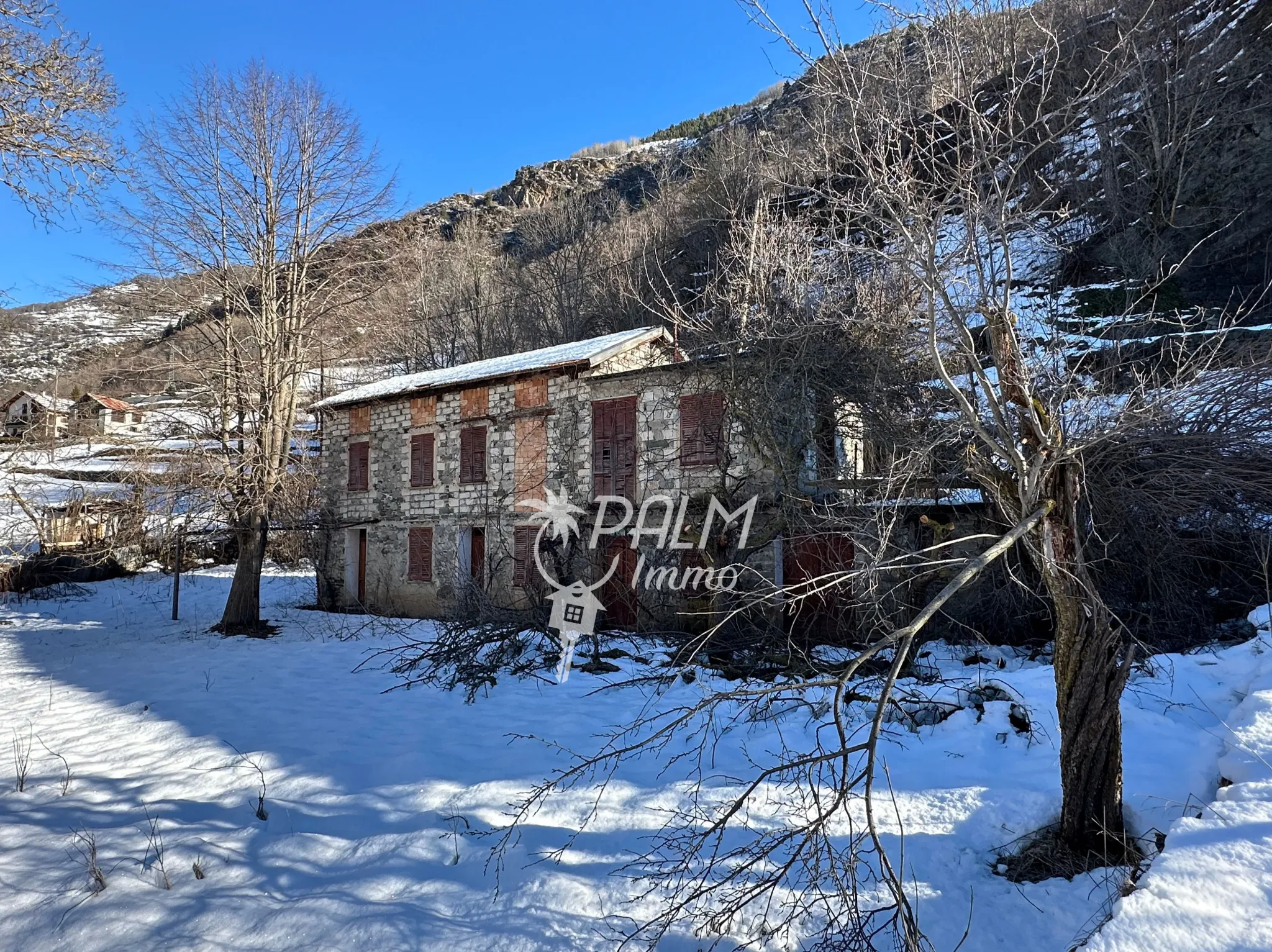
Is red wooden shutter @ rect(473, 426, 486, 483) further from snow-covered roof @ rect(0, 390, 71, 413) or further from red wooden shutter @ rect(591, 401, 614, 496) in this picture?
snow-covered roof @ rect(0, 390, 71, 413)

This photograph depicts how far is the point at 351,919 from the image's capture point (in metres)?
3.98

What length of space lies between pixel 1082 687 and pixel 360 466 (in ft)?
53.8

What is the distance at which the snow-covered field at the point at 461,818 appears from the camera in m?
3.62

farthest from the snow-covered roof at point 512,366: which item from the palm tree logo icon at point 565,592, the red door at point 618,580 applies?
the red door at point 618,580

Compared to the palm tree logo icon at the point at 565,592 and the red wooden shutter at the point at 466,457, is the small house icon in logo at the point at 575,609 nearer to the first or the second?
the palm tree logo icon at the point at 565,592

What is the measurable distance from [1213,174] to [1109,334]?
356 inches

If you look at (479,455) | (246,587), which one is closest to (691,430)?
(479,455)

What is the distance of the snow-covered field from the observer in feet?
11.9

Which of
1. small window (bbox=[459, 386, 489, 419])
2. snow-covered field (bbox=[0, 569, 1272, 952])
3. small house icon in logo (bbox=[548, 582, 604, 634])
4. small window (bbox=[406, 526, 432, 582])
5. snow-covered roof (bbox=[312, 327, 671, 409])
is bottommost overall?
snow-covered field (bbox=[0, 569, 1272, 952])

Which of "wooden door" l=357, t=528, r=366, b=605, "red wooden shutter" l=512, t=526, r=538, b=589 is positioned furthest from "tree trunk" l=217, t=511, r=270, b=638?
"red wooden shutter" l=512, t=526, r=538, b=589

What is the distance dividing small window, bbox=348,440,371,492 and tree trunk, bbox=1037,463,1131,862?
15795 millimetres

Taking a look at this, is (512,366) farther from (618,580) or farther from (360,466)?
(618,580)

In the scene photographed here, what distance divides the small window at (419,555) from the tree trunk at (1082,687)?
44.2 feet

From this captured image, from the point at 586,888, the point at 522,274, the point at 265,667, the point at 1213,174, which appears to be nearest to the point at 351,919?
the point at 586,888
